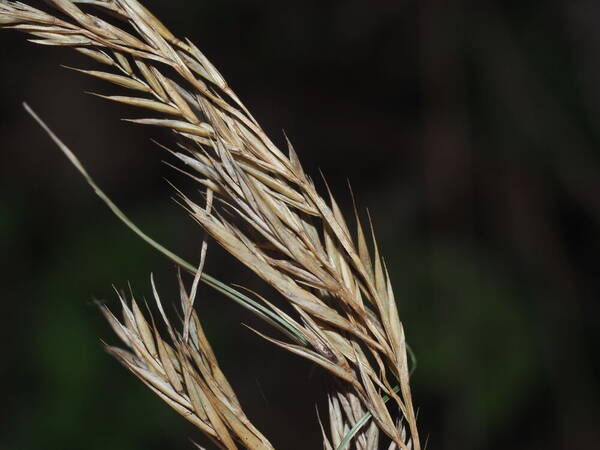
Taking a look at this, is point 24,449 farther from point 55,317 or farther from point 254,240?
point 254,240

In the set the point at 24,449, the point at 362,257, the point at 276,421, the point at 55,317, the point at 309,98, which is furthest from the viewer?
the point at 309,98

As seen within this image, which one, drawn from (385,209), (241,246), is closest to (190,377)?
(241,246)

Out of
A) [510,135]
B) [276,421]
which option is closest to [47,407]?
[276,421]

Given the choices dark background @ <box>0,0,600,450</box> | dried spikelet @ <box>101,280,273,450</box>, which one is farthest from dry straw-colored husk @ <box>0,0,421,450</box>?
dark background @ <box>0,0,600,450</box>

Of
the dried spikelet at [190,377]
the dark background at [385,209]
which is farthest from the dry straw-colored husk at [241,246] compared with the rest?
the dark background at [385,209]

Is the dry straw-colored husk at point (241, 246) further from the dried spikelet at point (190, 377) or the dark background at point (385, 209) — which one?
the dark background at point (385, 209)

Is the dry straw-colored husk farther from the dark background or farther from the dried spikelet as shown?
the dark background

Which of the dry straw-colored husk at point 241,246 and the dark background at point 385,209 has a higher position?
the dry straw-colored husk at point 241,246
